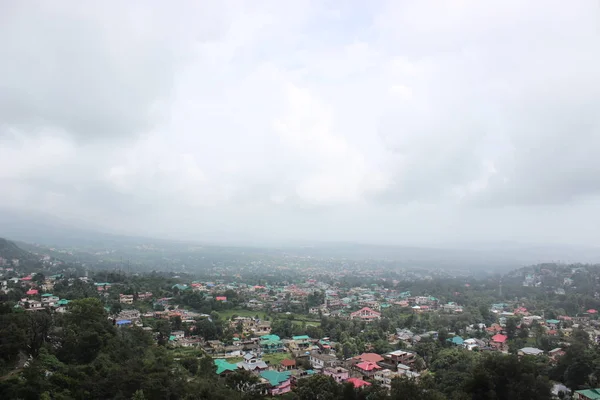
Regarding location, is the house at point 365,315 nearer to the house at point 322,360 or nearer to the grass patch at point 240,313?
the grass patch at point 240,313

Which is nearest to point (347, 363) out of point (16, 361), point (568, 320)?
point (16, 361)

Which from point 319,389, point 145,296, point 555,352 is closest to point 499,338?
point 555,352

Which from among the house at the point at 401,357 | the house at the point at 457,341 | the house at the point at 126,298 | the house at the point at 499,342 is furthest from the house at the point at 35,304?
the house at the point at 499,342

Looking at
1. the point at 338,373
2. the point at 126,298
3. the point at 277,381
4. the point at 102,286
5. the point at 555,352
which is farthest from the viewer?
the point at 102,286

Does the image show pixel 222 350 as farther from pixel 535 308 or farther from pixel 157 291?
pixel 535 308

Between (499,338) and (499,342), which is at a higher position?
(499,338)

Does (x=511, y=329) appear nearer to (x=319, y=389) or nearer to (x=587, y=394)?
(x=587, y=394)
